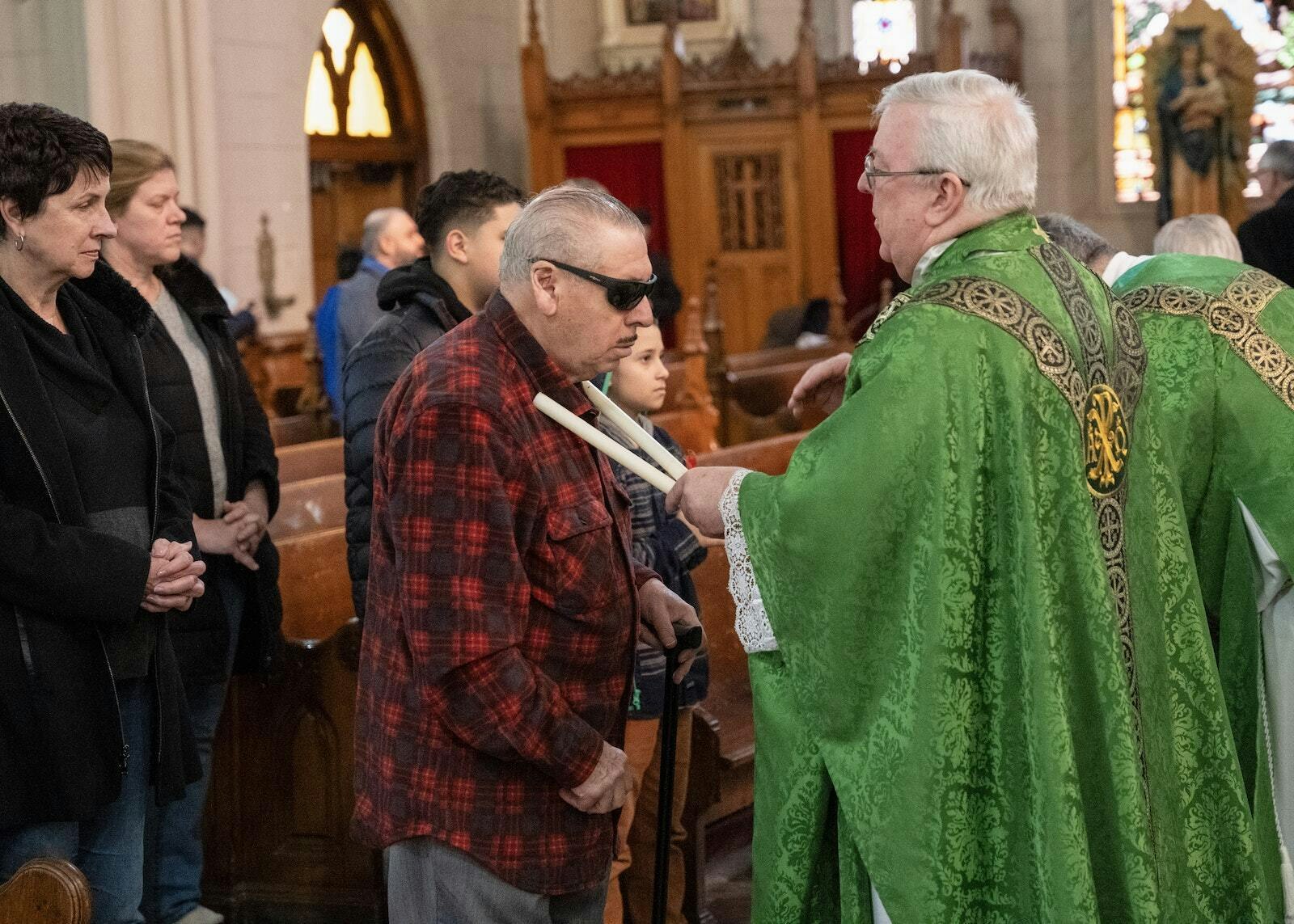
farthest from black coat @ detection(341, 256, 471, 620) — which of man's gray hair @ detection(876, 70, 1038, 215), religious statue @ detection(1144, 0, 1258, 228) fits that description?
religious statue @ detection(1144, 0, 1258, 228)

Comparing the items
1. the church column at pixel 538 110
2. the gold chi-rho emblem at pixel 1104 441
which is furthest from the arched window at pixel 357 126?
the gold chi-rho emblem at pixel 1104 441

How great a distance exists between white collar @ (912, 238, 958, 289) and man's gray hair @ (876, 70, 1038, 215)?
8cm

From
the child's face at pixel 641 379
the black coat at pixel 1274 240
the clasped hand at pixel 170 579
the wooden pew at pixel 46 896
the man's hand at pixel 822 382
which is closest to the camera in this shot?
the wooden pew at pixel 46 896

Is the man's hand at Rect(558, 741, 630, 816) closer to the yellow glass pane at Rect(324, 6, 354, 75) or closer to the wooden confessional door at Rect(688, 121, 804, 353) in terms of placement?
the wooden confessional door at Rect(688, 121, 804, 353)

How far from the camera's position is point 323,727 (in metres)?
3.83

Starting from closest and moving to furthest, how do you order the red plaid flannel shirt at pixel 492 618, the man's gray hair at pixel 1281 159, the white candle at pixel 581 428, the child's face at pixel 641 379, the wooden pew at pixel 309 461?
the red plaid flannel shirt at pixel 492 618 → the white candle at pixel 581 428 → the child's face at pixel 641 379 → the wooden pew at pixel 309 461 → the man's gray hair at pixel 1281 159

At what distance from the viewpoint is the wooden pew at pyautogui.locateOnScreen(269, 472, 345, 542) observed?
14.8ft

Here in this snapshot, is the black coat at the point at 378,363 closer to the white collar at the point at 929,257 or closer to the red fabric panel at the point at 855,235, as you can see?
the white collar at the point at 929,257

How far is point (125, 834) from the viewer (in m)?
2.68

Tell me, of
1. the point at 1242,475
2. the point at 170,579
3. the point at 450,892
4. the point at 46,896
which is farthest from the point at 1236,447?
the point at 46,896

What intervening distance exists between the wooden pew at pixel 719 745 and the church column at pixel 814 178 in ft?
22.5

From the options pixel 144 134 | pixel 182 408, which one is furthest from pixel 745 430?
pixel 182 408

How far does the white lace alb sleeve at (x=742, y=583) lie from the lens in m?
2.40

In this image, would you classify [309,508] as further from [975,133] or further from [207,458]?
[975,133]
